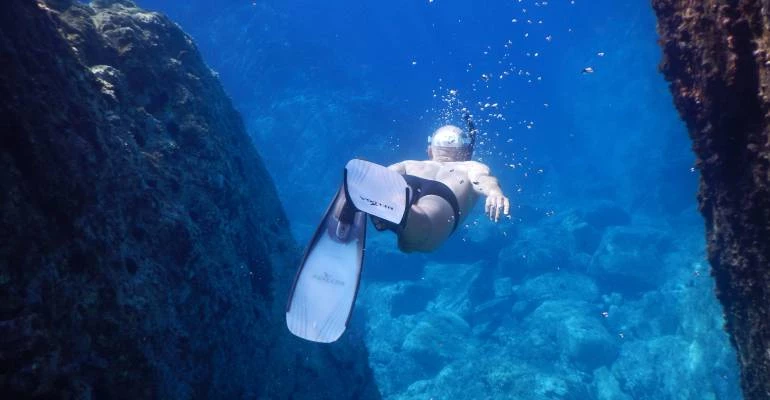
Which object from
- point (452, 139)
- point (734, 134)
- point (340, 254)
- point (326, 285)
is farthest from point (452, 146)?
point (734, 134)

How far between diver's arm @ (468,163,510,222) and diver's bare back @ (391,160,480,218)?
0.19 feet

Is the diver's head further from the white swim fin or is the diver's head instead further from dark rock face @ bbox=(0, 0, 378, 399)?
dark rock face @ bbox=(0, 0, 378, 399)

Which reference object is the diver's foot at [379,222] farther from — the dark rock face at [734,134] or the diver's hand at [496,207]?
the dark rock face at [734,134]

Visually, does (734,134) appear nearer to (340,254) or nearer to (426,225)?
(426,225)

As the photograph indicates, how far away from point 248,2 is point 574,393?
1346 inches

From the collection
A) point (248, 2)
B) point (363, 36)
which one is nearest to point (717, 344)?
point (248, 2)

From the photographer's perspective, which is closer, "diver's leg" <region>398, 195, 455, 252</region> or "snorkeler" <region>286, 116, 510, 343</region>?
"snorkeler" <region>286, 116, 510, 343</region>

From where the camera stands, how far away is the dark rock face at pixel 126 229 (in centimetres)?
214

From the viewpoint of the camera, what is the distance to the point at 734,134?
9.41ft

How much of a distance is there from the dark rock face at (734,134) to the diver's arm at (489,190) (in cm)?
171

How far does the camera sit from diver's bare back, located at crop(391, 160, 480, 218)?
538 cm

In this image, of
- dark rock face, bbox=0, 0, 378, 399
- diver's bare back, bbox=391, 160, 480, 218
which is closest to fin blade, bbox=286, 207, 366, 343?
dark rock face, bbox=0, 0, 378, 399

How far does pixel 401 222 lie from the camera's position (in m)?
4.16

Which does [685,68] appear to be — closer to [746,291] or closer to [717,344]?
[746,291]
